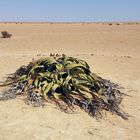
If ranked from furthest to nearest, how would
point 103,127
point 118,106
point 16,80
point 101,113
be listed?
point 16,80
point 118,106
point 101,113
point 103,127

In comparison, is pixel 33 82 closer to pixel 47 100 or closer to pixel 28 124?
pixel 47 100

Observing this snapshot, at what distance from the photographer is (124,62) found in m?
14.0

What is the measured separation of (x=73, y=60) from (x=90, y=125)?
2.36 meters

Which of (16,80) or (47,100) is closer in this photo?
(47,100)

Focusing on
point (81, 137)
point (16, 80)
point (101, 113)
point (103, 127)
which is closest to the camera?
point (81, 137)

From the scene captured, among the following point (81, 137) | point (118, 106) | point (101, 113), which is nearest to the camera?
point (81, 137)

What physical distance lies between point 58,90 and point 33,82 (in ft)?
1.92

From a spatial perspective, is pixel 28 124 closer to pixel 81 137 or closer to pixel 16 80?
pixel 81 137

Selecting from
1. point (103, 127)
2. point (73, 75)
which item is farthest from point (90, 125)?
point (73, 75)

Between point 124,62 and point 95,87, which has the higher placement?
point 95,87

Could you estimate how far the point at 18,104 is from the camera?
725 cm

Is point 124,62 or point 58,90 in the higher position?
point 58,90

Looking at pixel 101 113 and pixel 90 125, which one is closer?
pixel 90 125

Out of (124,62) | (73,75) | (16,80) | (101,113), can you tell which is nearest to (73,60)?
(73,75)
